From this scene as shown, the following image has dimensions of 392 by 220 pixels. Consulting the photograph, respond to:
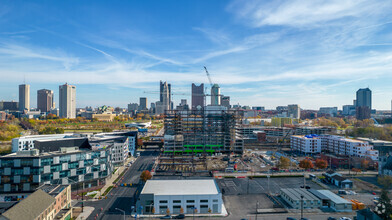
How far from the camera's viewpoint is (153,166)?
138 ft

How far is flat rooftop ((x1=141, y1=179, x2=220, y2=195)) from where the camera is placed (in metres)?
24.1

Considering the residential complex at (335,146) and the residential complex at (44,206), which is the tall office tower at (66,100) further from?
the residential complex at (44,206)

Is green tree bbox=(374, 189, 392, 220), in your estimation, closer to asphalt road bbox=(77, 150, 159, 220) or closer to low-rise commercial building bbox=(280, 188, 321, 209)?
low-rise commercial building bbox=(280, 188, 321, 209)

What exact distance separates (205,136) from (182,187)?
29895mm

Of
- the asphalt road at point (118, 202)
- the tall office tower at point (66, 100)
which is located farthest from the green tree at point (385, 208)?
the tall office tower at point (66, 100)

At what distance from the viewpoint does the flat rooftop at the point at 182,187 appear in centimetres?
2414

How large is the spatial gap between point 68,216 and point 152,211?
25.3ft

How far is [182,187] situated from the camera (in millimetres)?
25797

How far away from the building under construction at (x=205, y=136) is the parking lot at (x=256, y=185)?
63.0ft

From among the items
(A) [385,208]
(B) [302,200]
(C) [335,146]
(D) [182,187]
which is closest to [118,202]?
(D) [182,187]

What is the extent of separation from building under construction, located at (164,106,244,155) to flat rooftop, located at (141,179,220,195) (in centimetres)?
2375

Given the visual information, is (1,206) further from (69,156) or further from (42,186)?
(69,156)

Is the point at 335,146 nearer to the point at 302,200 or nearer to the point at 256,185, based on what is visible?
the point at 256,185

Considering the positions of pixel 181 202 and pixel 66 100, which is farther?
pixel 66 100
